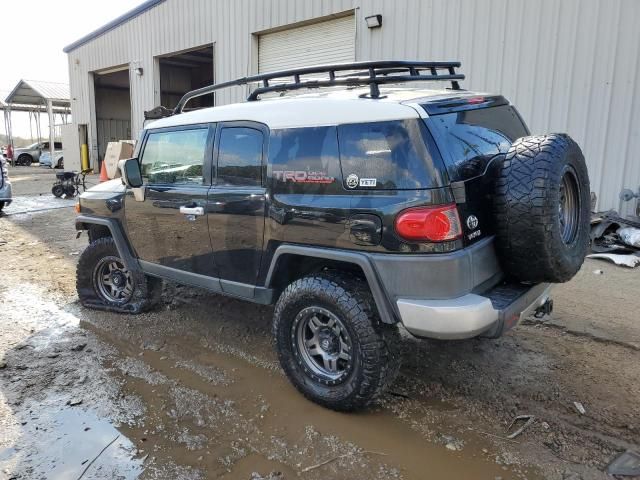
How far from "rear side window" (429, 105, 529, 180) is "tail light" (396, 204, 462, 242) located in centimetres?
22

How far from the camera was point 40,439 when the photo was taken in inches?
118

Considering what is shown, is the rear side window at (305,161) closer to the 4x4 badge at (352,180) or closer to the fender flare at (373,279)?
the 4x4 badge at (352,180)

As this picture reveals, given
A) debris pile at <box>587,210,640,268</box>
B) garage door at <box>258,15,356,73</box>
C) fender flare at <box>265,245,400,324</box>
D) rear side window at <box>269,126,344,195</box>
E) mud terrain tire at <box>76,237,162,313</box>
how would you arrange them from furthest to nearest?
garage door at <box>258,15,356,73</box>, debris pile at <box>587,210,640,268</box>, mud terrain tire at <box>76,237,162,313</box>, rear side window at <box>269,126,344,195</box>, fender flare at <box>265,245,400,324</box>

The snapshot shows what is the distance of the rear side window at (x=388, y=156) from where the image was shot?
9.04ft

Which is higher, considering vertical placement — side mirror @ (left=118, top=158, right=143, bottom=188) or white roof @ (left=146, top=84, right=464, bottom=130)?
white roof @ (left=146, top=84, right=464, bottom=130)

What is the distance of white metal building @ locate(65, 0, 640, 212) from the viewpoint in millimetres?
6988

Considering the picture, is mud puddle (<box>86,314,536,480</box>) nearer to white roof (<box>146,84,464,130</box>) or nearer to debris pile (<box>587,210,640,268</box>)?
white roof (<box>146,84,464,130</box>)

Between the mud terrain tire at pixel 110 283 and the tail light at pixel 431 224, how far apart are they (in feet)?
9.84

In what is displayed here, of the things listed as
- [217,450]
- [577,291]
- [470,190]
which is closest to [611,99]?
[577,291]

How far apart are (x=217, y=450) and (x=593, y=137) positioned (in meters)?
6.92

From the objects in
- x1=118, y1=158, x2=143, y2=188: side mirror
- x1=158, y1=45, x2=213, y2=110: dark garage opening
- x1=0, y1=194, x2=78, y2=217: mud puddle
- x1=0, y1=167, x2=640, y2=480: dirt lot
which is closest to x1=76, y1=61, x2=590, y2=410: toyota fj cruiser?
x1=0, y1=167, x2=640, y2=480: dirt lot

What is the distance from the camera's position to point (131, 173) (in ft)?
14.3

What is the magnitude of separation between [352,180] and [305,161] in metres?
0.39

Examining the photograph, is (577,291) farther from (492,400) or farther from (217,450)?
(217,450)
